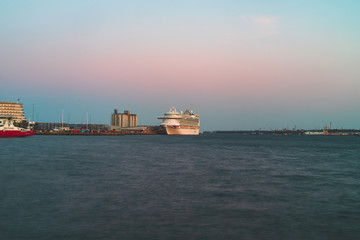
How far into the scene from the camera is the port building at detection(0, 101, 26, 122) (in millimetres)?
191500

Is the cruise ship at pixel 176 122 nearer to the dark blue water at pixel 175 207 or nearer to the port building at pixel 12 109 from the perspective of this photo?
the port building at pixel 12 109

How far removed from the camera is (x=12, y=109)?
19400 centimetres

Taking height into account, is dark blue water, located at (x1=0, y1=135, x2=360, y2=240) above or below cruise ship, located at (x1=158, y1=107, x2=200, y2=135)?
below

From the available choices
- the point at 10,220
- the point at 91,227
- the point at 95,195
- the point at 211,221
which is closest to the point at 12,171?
the point at 95,195

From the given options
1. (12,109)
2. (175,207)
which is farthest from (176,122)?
(175,207)

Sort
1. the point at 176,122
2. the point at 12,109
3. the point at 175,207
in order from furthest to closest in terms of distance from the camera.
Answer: the point at 12,109
the point at 176,122
the point at 175,207

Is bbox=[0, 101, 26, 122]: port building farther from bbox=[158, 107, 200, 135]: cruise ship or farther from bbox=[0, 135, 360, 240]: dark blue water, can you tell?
bbox=[0, 135, 360, 240]: dark blue water

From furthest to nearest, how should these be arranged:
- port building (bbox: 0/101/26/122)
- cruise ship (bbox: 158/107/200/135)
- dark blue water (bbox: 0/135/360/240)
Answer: port building (bbox: 0/101/26/122) < cruise ship (bbox: 158/107/200/135) < dark blue water (bbox: 0/135/360/240)

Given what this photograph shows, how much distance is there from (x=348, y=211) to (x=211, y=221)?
8.15 meters

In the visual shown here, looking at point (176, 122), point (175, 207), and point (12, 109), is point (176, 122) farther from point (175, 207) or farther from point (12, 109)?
point (175, 207)

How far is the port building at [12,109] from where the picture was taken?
192 metres

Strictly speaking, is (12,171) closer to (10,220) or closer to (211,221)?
(10,220)

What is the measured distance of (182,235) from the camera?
40.5ft

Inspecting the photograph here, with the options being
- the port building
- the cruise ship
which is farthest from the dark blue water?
the port building
